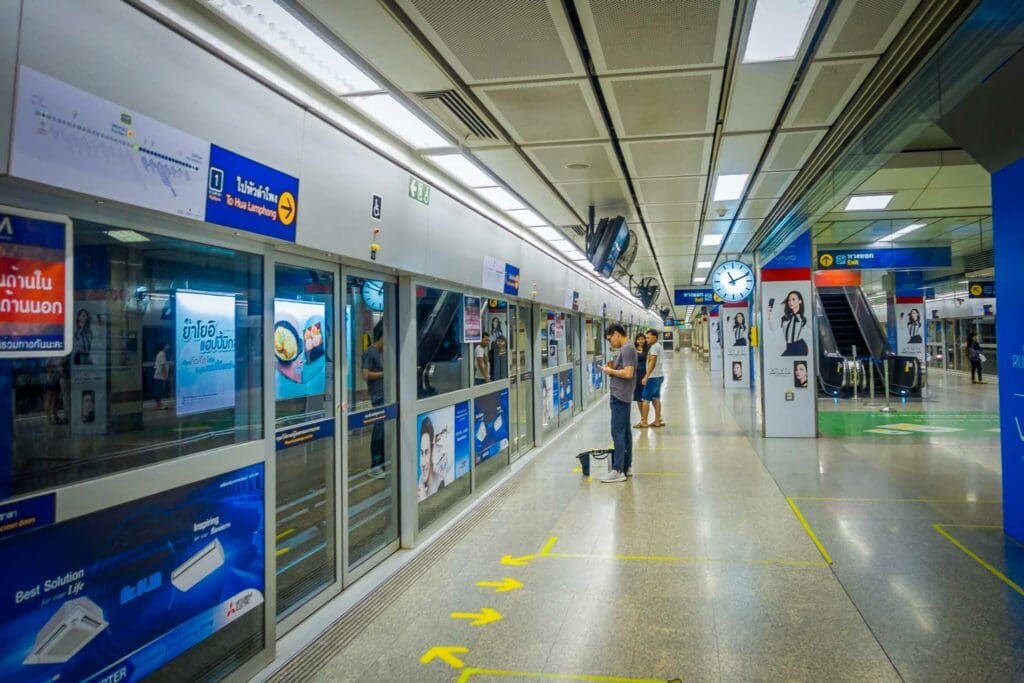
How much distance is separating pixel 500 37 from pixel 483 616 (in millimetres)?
2990

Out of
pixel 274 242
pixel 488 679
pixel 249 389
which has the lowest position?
pixel 488 679

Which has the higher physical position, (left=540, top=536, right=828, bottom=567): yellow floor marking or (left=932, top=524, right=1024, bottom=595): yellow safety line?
(left=932, top=524, right=1024, bottom=595): yellow safety line

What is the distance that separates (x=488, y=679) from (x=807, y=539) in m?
2.84

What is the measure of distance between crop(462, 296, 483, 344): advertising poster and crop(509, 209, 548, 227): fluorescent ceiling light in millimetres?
1332

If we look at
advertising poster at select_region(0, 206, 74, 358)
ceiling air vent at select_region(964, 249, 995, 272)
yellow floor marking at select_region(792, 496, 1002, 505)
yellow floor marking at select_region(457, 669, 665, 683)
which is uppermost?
ceiling air vent at select_region(964, 249, 995, 272)

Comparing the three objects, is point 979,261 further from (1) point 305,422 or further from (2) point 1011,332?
(1) point 305,422

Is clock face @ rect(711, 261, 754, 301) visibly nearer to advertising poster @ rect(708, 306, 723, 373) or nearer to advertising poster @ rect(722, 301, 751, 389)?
advertising poster @ rect(722, 301, 751, 389)

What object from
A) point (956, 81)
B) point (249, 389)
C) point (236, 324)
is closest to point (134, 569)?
point (249, 389)

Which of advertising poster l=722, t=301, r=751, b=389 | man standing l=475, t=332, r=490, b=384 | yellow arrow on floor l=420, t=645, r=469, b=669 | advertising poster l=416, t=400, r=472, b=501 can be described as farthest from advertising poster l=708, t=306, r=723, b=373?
yellow arrow on floor l=420, t=645, r=469, b=669

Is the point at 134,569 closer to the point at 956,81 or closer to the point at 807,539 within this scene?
the point at 807,539

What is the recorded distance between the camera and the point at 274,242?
2861 mm

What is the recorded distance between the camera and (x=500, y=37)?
9.30ft

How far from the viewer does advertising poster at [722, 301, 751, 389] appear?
17109mm

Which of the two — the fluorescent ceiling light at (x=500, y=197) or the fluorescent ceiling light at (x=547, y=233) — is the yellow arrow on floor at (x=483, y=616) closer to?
the fluorescent ceiling light at (x=500, y=197)
